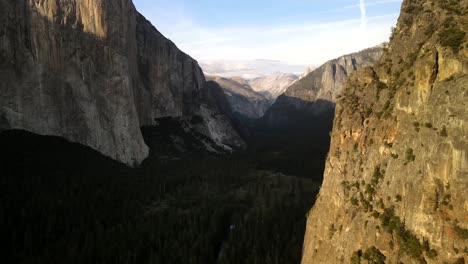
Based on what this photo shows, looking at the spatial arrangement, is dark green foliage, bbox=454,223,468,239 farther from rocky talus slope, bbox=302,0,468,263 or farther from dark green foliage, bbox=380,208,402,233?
dark green foliage, bbox=380,208,402,233

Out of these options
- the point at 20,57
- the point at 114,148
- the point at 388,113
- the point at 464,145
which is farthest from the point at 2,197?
the point at 464,145

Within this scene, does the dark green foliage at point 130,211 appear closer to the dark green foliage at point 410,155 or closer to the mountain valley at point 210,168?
the mountain valley at point 210,168

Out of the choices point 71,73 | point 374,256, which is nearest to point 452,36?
point 374,256

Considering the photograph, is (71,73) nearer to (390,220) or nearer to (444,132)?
(390,220)

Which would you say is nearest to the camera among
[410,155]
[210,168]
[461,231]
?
[461,231]

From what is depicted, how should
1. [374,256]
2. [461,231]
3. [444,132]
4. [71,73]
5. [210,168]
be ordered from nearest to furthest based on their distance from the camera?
1. [461,231]
2. [444,132]
3. [374,256]
4. [71,73]
5. [210,168]

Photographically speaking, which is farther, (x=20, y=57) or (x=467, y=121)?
(x=20, y=57)

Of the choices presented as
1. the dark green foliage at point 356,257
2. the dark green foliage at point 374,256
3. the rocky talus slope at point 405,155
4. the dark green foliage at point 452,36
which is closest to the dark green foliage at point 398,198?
the rocky talus slope at point 405,155

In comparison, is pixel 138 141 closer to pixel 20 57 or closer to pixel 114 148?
pixel 114 148
